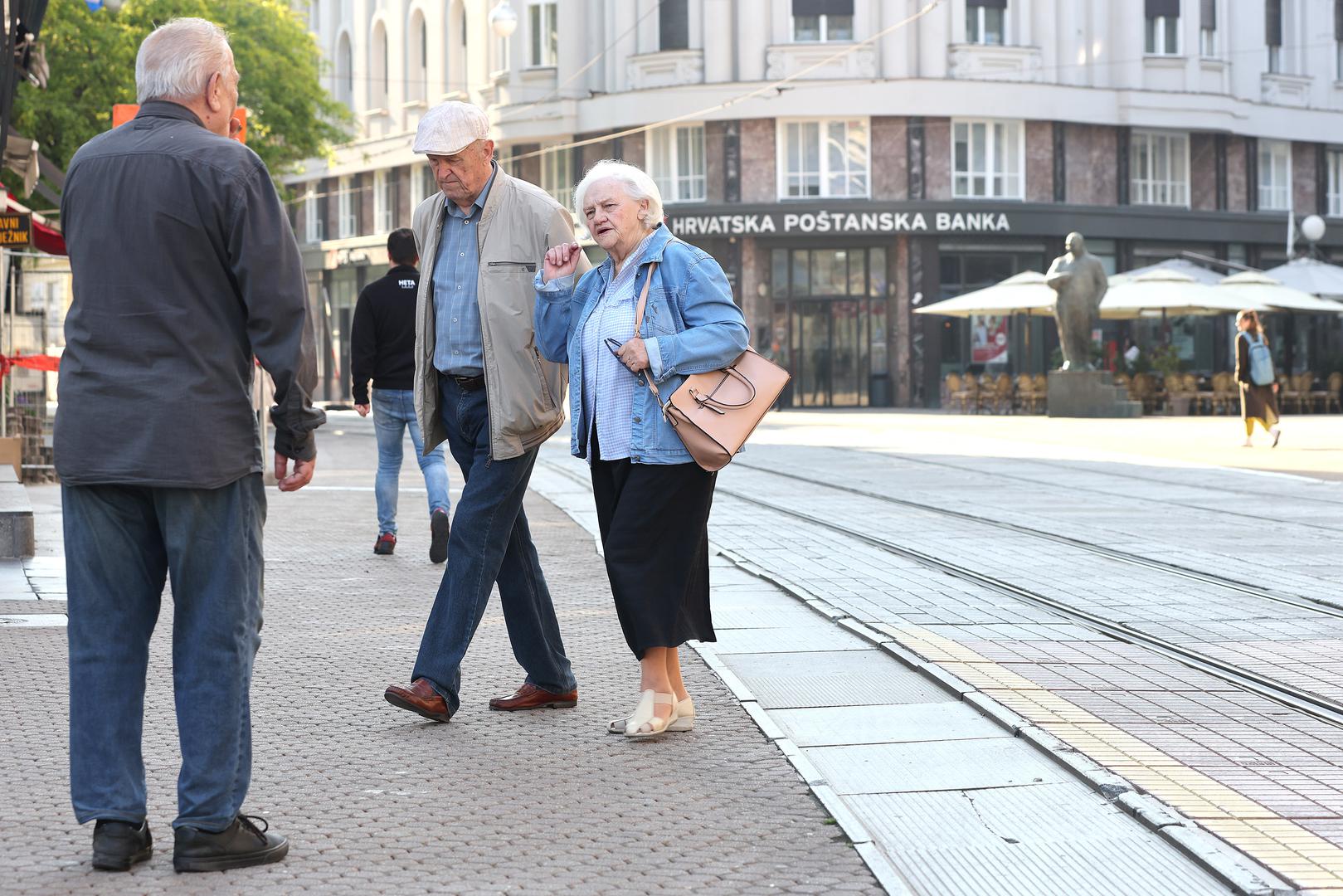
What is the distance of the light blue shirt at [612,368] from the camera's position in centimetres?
550

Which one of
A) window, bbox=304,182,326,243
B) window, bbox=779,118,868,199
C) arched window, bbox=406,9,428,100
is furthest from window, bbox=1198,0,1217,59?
window, bbox=304,182,326,243

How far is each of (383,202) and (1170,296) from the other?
24593 millimetres

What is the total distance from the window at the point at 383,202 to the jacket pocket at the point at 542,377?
44.4 metres

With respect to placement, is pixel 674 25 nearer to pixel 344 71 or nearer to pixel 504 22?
pixel 504 22

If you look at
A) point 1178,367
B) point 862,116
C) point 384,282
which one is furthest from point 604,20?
point 384,282

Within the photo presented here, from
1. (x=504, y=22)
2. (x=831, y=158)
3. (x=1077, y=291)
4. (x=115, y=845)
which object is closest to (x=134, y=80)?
(x=504, y=22)

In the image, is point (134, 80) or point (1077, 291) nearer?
point (134, 80)

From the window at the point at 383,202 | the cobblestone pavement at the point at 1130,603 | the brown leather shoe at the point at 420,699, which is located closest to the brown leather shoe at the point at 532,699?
the brown leather shoe at the point at 420,699

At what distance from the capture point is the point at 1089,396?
104ft

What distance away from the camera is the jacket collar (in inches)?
163

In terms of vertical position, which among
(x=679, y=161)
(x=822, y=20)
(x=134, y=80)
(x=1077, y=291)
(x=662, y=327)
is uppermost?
(x=822, y=20)

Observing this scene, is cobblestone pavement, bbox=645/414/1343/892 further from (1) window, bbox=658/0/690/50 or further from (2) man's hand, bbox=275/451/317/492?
(1) window, bbox=658/0/690/50

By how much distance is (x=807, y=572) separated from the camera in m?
9.55

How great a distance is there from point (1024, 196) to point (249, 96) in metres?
18.2
